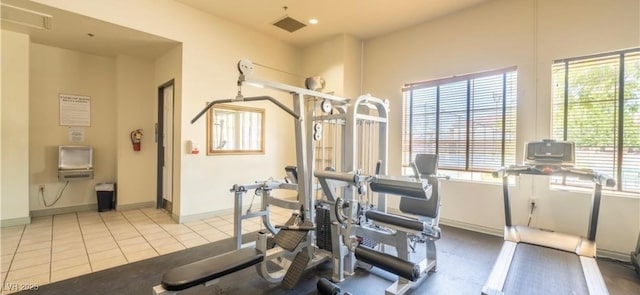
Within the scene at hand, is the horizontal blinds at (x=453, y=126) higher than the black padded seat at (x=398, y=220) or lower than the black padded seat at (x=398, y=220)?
higher

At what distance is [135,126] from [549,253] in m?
6.65

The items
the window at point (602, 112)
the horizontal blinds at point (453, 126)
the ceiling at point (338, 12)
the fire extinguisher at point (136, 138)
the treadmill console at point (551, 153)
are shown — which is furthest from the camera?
the fire extinguisher at point (136, 138)

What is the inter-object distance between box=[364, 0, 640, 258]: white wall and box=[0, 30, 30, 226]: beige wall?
5.98 metres

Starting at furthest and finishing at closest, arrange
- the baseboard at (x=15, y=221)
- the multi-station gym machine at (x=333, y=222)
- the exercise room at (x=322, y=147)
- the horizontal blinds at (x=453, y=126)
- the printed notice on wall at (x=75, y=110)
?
the printed notice on wall at (x=75, y=110) < the horizontal blinds at (x=453, y=126) < the baseboard at (x=15, y=221) < the exercise room at (x=322, y=147) < the multi-station gym machine at (x=333, y=222)

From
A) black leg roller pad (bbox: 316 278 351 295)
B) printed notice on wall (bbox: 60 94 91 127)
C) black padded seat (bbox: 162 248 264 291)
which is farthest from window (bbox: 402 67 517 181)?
printed notice on wall (bbox: 60 94 91 127)

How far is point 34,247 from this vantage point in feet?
10.7

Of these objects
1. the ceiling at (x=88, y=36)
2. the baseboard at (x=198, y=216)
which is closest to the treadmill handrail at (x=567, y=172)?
the baseboard at (x=198, y=216)

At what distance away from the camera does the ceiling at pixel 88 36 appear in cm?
346

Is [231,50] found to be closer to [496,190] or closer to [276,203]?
[276,203]

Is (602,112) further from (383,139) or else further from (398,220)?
(398,220)

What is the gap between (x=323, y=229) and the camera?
2.70 metres

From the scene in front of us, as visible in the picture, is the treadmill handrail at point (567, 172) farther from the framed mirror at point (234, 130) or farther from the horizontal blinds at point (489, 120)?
the framed mirror at point (234, 130)

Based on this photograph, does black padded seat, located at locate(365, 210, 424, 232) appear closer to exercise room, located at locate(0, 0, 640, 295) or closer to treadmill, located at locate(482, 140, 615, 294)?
exercise room, located at locate(0, 0, 640, 295)

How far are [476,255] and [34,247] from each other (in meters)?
5.30
